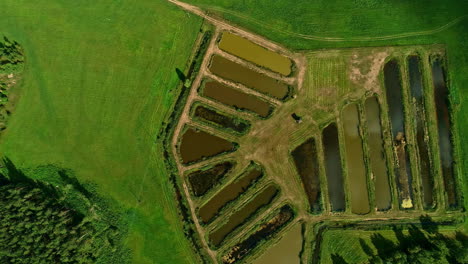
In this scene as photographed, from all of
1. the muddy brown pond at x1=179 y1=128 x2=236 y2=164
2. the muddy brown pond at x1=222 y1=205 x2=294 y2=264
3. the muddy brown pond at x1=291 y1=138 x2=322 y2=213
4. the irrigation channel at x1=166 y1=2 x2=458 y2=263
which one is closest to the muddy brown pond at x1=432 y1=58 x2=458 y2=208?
the irrigation channel at x1=166 y1=2 x2=458 y2=263

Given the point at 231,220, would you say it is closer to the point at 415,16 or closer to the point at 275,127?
the point at 275,127

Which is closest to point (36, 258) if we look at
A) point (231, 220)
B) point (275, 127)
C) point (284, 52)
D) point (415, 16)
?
point (231, 220)

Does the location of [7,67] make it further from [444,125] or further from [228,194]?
[444,125]

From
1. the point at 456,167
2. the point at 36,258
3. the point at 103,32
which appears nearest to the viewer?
the point at 36,258

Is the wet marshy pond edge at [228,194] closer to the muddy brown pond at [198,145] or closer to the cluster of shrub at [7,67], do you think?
the muddy brown pond at [198,145]

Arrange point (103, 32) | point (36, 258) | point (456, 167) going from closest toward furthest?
point (36, 258) → point (456, 167) → point (103, 32)

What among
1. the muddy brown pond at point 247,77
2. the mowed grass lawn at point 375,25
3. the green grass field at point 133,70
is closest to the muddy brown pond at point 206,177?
the green grass field at point 133,70

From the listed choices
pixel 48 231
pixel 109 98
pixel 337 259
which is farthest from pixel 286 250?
pixel 109 98
